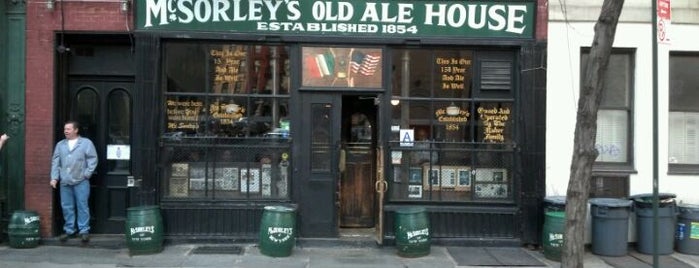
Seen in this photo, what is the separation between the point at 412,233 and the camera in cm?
918

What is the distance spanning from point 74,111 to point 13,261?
8.56ft

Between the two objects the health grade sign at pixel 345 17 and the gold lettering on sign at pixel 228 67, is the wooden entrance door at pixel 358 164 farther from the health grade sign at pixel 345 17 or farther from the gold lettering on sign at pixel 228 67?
the gold lettering on sign at pixel 228 67

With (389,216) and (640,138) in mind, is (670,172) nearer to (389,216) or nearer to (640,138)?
(640,138)

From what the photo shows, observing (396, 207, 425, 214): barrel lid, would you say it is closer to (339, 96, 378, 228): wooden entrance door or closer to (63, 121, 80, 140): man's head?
(339, 96, 378, 228): wooden entrance door

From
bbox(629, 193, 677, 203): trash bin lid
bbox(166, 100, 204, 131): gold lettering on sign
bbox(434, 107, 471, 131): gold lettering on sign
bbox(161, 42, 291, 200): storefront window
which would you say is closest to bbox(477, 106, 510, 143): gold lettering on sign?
bbox(434, 107, 471, 131): gold lettering on sign

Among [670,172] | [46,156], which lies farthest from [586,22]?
[46,156]

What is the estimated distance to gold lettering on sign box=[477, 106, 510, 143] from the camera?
33.1ft

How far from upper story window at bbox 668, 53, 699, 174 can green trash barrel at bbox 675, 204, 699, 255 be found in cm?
89

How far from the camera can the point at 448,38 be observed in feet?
32.6

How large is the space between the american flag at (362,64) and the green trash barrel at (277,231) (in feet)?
7.90

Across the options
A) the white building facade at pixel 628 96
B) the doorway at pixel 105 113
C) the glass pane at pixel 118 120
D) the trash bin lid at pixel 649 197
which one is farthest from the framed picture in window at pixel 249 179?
the trash bin lid at pixel 649 197

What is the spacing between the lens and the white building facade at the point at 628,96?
1006cm

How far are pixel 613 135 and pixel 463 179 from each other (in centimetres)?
259

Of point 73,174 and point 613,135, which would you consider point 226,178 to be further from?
point 613,135
